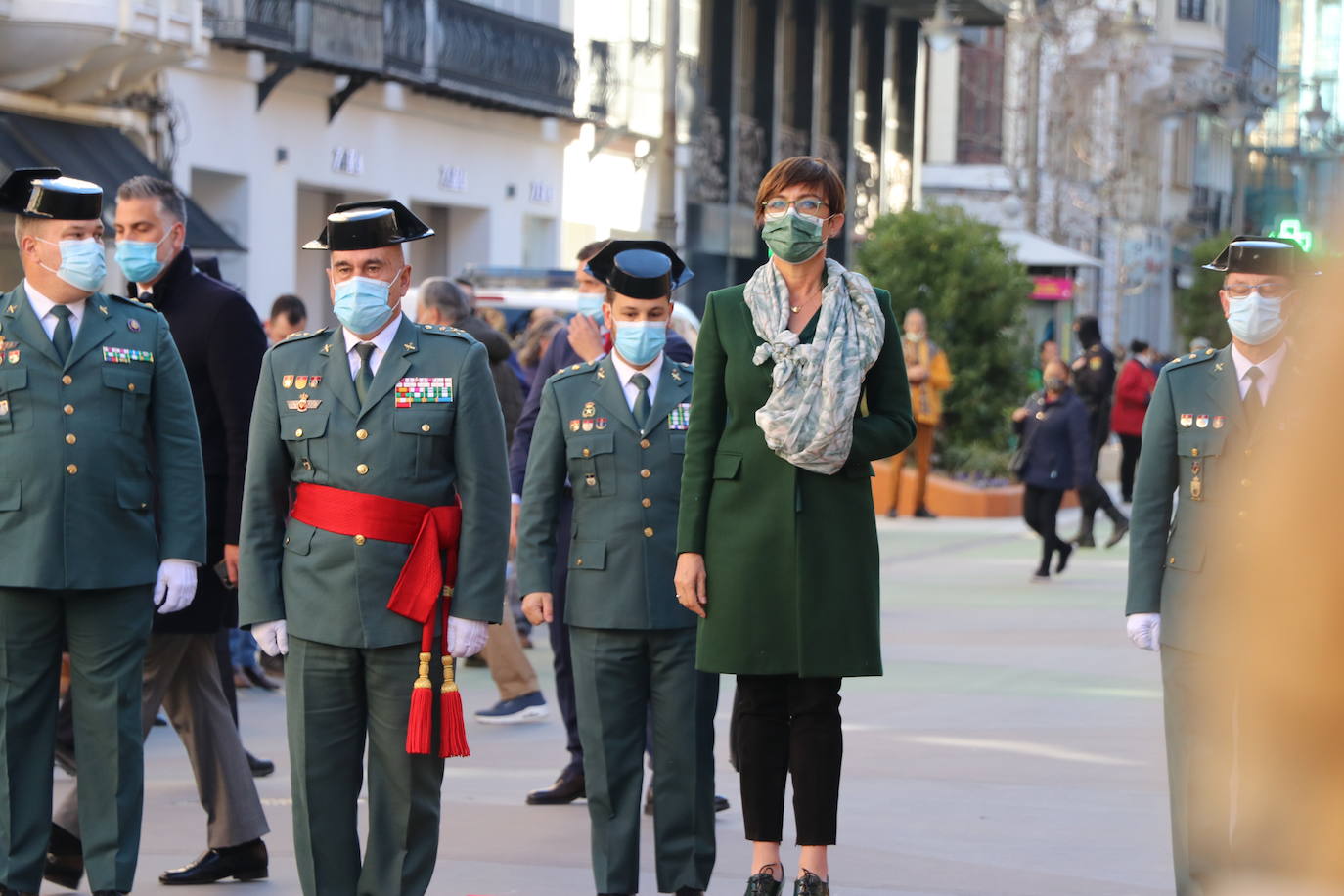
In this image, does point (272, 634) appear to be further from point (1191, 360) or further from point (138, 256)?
point (1191, 360)

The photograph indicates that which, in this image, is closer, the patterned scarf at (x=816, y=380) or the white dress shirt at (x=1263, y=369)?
the patterned scarf at (x=816, y=380)

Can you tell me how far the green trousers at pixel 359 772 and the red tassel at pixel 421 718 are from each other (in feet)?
0.26

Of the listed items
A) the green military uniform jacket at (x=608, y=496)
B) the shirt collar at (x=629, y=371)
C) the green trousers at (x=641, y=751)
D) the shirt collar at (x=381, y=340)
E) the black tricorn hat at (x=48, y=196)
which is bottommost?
the green trousers at (x=641, y=751)

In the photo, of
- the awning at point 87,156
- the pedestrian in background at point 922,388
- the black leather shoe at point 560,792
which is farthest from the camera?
the pedestrian in background at point 922,388

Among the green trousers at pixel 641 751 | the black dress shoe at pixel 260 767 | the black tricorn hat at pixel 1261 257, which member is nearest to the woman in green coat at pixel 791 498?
the green trousers at pixel 641 751

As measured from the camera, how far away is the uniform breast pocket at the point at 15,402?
6055 millimetres

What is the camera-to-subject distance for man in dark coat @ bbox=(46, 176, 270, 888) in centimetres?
679

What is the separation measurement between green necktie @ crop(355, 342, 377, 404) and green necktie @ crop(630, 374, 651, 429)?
48.8 inches

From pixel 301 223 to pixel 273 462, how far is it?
72.7 feet

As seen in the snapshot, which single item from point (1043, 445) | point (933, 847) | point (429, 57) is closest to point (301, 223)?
point (429, 57)

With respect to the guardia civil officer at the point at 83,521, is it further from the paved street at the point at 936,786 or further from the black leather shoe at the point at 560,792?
the black leather shoe at the point at 560,792

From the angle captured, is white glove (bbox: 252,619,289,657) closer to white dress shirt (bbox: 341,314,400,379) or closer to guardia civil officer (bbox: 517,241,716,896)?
white dress shirt (bbox: 341,314,400,379)

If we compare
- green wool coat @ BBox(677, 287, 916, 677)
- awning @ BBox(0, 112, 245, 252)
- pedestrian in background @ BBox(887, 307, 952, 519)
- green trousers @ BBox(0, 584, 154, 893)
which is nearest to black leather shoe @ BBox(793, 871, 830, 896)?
green wool coat @ BBox(677, 287, 916, 677)

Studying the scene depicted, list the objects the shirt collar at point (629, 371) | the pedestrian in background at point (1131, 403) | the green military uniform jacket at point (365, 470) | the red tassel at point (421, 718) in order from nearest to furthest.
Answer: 1. the red tassel at point (421, 718)
2. the green military uniform jacket at point (365, 470)
3. the shirt collar at point (629, 371)
4. the pedestrian in background at point (1131, 403)
